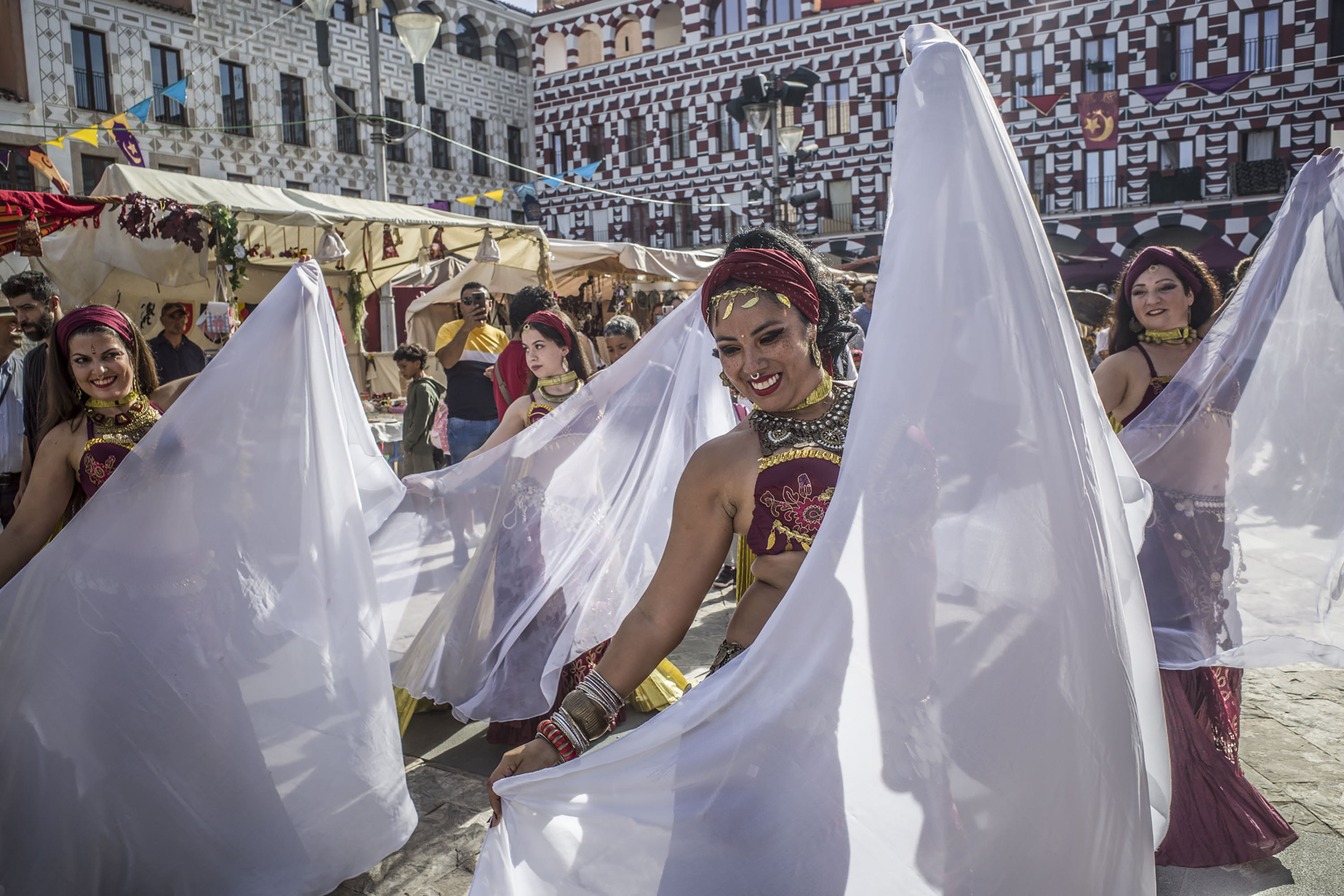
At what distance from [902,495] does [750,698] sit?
0.36 metres

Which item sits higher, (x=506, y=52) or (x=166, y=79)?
(x=506, y=52)

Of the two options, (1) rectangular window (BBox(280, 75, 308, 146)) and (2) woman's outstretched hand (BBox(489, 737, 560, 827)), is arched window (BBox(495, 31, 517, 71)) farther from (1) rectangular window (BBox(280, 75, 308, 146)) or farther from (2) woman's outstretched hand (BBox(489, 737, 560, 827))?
(2) woman's outstretched hand (BBox(489, 737, 560, 827))

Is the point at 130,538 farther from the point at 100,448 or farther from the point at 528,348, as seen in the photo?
the point at 528,348

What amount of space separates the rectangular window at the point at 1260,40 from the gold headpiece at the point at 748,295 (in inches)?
1049

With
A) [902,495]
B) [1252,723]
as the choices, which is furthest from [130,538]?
[1252,723]

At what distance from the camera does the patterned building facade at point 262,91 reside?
19.0 m

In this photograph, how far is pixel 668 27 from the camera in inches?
1244

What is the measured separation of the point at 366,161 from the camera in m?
26.3

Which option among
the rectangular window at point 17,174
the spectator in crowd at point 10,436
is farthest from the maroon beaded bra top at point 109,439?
the rectangular window at point 17,174

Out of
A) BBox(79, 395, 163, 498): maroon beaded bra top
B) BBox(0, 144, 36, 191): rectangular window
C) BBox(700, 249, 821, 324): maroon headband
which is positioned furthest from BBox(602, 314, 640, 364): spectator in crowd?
BBox(0, 144, 36, 191): rectangular window

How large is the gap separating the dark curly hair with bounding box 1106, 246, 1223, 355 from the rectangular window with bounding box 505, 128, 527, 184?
2991 centimetres

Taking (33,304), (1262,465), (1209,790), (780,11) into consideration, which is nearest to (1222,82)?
(780,11)

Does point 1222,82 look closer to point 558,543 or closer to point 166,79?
point 558,543

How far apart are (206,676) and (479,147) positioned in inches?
1188
